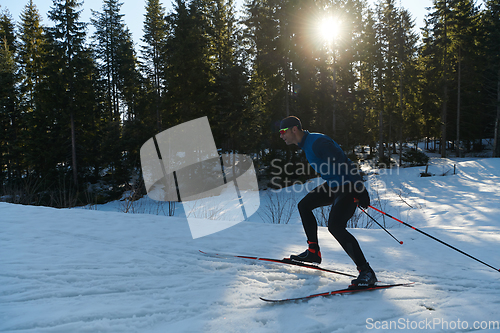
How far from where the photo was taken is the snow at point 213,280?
2332 mm

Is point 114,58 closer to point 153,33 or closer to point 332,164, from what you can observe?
point 153,33

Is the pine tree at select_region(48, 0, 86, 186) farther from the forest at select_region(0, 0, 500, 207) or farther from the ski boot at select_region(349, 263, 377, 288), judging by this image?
the ski boot at select_region(349, 263, 377, 288)

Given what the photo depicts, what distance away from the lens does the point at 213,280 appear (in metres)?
3.17

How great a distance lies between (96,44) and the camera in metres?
30.7

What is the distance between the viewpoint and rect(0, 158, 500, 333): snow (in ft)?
7.65

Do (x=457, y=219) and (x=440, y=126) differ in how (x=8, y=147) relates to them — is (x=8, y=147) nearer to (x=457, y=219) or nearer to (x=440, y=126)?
(x=457, y=219)

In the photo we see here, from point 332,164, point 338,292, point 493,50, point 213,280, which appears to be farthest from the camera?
point 493,50

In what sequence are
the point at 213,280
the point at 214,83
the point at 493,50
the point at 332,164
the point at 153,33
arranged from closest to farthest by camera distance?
1. the point at 332,164
2. the point at 213,280
3. the point at 214,83
4. the point at 493,50
5. the point at 153,33

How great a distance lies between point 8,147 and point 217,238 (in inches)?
988

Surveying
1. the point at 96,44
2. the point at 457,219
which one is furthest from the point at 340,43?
the point at 96,44

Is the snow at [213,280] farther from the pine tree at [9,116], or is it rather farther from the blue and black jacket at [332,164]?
the pine tree at [9,116]

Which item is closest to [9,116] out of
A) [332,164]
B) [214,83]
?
[214,83]

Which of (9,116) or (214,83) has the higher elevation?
(214,83)

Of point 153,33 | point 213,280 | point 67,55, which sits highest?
point 153,33
